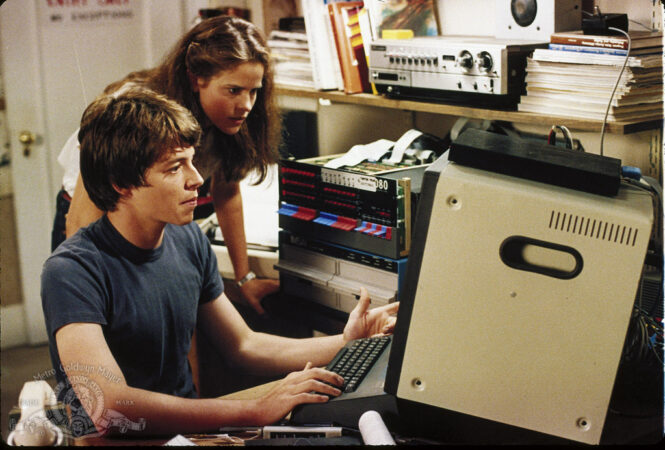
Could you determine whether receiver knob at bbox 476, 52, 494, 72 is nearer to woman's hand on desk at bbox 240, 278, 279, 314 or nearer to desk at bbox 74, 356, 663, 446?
desk at bbox 74, 356, 663, 446

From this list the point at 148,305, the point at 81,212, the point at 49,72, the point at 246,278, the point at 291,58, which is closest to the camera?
the point at 148,305

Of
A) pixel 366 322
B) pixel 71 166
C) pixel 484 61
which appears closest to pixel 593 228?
pixel 366 322

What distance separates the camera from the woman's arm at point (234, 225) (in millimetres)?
2098

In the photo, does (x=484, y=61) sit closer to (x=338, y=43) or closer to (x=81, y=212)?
(x=338, y=43)

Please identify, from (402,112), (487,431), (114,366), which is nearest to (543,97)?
(402,112)

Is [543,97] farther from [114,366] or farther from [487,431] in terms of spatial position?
[114,366]

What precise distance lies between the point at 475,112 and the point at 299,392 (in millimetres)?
914

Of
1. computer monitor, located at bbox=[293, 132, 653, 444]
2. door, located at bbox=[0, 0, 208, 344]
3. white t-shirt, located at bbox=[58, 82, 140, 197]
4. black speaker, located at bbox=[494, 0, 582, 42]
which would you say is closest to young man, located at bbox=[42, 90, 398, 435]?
computer monitor, located at bbox=[293, 132, 653, 444]

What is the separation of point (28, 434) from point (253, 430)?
350mm

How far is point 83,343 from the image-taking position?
48.7 inches

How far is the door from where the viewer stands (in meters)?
2.49

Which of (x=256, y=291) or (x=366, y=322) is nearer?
(x=366, y=322)

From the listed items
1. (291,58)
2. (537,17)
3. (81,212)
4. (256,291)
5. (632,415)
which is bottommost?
(256,291)

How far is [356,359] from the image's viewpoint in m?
1.32
